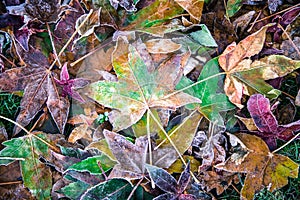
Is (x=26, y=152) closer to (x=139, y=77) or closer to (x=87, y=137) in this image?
(x=87, y=137)

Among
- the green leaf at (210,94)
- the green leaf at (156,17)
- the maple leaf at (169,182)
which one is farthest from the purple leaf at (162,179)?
the green leaf at (156,17)

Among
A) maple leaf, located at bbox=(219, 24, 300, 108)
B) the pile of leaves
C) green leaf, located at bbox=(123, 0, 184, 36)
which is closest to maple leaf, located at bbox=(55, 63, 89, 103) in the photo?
the pile of leaves

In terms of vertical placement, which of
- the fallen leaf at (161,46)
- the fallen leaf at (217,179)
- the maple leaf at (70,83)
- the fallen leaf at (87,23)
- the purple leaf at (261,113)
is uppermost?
the fallen leaf at (87,23)

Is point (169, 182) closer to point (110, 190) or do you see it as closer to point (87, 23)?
point (110, 190)

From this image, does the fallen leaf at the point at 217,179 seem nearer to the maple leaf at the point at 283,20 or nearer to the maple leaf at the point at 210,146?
the maple leaf at the point at 210,146

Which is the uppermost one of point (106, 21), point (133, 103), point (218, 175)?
point (106, 21)

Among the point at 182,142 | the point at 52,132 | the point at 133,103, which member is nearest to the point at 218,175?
the point at 182,142

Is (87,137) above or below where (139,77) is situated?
below
